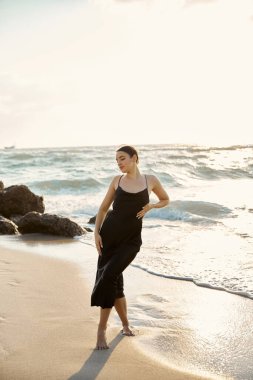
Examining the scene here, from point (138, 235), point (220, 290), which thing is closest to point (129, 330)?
point (138, 235)

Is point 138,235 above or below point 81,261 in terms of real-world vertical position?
above

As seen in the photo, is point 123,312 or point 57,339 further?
point 123,312

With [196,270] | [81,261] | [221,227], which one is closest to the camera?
[196,270]

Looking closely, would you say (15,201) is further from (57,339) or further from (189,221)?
(57,339)

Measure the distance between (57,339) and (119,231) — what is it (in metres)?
1.09

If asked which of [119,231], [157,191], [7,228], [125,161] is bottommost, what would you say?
[7,228]

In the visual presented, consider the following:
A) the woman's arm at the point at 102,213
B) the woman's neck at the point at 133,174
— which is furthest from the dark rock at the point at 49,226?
the woman's neck at the point at 133,174

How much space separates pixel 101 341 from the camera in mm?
4391

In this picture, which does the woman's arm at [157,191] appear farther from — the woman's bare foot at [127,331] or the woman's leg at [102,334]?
the woman's bare foot at [127,331]

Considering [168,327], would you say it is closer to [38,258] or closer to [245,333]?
[245,333]

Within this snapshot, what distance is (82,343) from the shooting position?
445cm

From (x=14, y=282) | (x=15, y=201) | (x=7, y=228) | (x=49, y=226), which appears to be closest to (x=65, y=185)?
(x=15, y=201)

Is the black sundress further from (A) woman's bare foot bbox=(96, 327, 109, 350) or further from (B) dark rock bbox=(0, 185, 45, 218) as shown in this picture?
(B) dark rock bbox=(0, 185, 45, 218)

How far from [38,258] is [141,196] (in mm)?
4112
